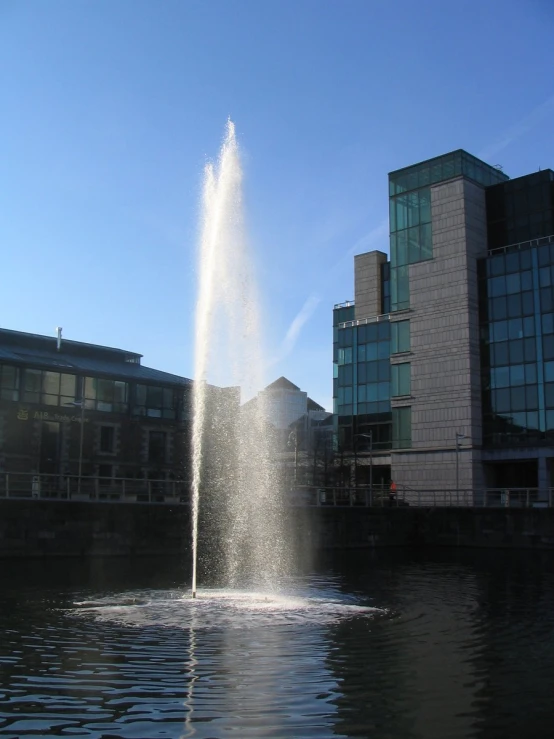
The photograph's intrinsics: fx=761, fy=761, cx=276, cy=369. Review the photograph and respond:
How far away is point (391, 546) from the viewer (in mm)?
41188

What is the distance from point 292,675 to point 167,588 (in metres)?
10.7

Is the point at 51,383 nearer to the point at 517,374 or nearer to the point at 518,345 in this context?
the point at 517,374

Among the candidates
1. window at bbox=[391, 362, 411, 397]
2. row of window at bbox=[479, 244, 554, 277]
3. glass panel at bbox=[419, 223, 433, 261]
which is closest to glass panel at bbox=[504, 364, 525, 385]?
row of window at bbox=[479, 244, 554, 277]

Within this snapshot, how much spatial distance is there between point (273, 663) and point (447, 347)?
156ft

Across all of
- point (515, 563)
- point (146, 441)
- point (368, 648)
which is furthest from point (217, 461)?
point (368, 648)

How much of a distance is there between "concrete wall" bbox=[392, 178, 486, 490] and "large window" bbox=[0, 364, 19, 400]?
28.0 m

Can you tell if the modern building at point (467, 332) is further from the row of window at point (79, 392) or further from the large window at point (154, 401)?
the row of window at point (79, 392)

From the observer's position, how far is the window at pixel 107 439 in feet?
178

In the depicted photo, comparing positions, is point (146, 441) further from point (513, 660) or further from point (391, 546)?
point (513, 660)

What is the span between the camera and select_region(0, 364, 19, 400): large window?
49375mm

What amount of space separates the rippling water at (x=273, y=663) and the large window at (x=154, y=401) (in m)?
38.3

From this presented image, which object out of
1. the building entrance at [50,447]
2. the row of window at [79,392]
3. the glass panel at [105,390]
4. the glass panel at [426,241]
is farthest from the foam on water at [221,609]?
the glass panel at [426,241]

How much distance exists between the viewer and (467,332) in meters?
54.4

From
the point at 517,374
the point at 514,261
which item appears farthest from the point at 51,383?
the point at 514,261
